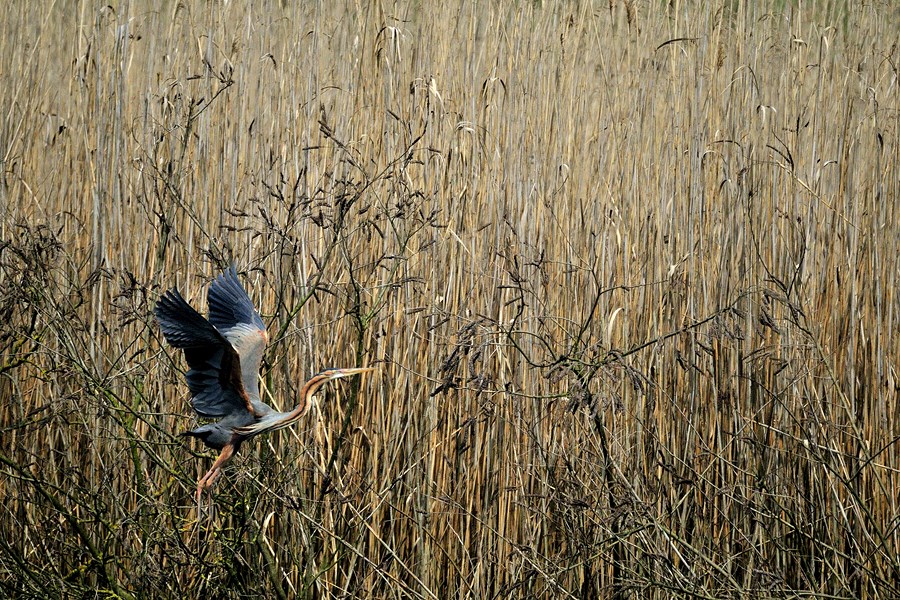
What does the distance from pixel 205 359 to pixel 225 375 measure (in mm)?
74

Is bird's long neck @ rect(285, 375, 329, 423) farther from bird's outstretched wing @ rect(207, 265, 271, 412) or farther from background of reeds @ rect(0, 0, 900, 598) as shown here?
background of reeds @ rect(0, 0, 900, 598)

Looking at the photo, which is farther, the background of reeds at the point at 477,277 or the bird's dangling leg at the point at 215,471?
the background of reeds at the point at 477,277

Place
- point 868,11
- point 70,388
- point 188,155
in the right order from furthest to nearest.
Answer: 1. point 868,11
2. point 188,155
3. point 70,388

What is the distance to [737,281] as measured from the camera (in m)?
2.34

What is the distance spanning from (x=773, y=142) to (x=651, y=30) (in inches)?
17.9

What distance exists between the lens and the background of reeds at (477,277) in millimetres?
2166

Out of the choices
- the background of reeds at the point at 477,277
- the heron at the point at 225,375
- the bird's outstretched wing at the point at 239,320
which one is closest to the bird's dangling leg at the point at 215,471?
the heron at the point at 225,375

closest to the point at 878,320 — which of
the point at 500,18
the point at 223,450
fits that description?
the point at 500,18

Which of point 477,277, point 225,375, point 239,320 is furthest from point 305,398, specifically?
point 477,277

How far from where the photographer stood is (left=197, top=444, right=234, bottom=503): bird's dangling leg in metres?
1.66

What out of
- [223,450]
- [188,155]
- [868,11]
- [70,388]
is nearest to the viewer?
[223,450]

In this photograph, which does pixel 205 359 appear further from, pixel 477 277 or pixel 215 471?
pixel 477 277

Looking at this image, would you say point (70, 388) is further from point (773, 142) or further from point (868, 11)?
point (868, 11)

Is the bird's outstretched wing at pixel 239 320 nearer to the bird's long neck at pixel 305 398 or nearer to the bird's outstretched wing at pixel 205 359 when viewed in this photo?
the bird's outstretched wing at pixel 205 359
